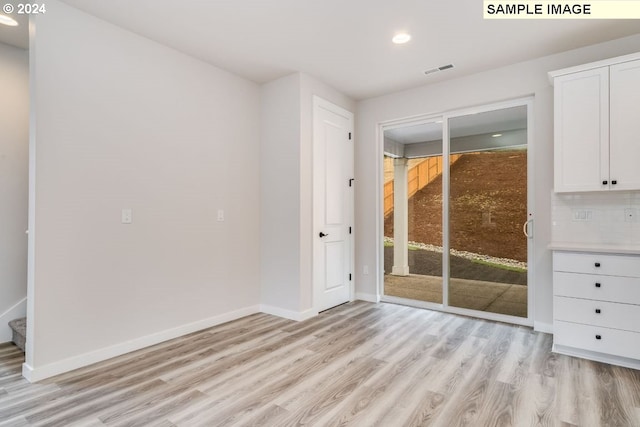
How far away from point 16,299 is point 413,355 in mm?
3766

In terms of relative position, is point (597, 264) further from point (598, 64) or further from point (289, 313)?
point (289, 313)

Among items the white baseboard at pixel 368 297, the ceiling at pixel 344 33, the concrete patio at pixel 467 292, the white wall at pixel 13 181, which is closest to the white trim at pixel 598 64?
the ceiling at pixel 344 33

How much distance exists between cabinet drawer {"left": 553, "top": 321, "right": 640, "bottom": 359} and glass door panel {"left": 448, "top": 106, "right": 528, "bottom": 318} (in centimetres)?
79

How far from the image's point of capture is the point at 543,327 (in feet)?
11.2

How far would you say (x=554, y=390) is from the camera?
2.28m

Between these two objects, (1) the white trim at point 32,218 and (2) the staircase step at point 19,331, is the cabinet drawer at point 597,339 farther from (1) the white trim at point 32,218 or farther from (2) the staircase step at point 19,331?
(2) the staircase step at point 19,331

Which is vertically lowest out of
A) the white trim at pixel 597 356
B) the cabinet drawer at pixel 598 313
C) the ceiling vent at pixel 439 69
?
the white trim at pixel 597 356

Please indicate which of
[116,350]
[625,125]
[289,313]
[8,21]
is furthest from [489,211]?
[8,21]

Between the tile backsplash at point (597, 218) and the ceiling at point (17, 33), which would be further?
the tile backsplash at point (597, 218)

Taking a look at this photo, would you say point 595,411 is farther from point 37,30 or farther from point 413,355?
point 37,30

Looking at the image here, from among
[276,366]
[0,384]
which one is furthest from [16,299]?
[276,366]

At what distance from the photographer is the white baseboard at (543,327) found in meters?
3.36

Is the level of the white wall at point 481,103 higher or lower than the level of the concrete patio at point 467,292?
higher

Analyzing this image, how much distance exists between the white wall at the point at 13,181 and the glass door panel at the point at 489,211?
15.0 ft
